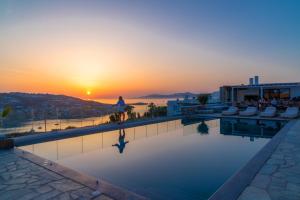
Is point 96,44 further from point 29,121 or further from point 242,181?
point 242,181

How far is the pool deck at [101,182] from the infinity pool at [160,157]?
70cm

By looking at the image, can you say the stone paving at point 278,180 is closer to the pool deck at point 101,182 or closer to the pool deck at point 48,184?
the pool deck at point 101,182

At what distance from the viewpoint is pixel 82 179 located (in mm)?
3627

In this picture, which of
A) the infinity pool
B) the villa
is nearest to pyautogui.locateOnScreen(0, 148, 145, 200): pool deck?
the infinity pool

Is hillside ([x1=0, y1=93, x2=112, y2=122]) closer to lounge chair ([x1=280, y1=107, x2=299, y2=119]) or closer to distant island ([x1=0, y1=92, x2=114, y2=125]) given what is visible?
distant island ([x1=0, y1=92, x2=114, y2=125])

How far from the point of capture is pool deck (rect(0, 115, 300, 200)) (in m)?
3.00

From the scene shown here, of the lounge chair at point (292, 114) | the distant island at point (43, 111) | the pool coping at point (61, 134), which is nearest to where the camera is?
the pool coping at point (61, 134)

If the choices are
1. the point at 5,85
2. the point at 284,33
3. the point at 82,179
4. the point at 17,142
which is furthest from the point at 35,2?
the point at 284,33

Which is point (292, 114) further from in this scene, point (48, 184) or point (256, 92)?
point (48, 184)

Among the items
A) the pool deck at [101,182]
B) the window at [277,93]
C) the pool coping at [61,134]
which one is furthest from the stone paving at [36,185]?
the window at [277,93]

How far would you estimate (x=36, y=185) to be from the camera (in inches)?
134

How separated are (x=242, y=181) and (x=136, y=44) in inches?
394

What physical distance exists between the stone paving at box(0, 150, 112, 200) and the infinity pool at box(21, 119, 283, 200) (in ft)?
3.38

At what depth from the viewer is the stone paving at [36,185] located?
300 centimetres
